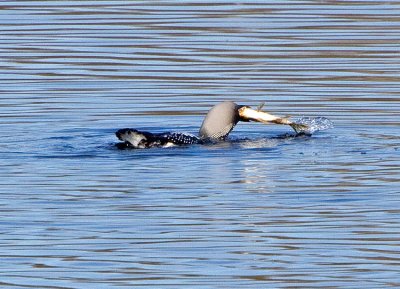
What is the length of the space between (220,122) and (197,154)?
30.2 inches

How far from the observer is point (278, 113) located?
1465cm

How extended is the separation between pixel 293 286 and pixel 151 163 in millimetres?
3966

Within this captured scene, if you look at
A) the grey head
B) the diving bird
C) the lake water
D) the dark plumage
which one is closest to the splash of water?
the diving bird

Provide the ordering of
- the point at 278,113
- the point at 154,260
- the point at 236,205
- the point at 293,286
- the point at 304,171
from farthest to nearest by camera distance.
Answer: the point at 278,113 → the point at 304,171 → the point at 236,205 → the point at 154,260 → the point at 293,286

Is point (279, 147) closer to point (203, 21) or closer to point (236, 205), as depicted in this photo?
point (236, 205)

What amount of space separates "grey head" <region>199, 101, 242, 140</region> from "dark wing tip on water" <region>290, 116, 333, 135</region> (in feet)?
1.71

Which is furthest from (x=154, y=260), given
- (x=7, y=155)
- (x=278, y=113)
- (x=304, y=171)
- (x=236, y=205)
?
(x=278, y=113)

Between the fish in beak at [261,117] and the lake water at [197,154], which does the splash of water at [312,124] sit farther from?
the lake water at [197,154]

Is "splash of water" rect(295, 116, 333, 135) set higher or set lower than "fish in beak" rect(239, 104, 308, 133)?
lower

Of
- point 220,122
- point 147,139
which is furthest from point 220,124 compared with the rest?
point 147,139

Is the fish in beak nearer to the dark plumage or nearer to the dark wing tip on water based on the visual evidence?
the dark wing tip on water

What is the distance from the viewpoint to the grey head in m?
12.9

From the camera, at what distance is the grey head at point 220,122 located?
42.3 feet

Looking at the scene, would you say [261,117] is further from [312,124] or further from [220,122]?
[312,124]
